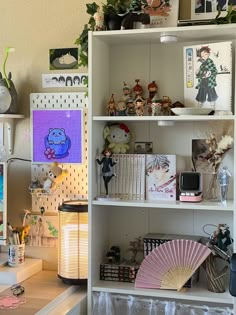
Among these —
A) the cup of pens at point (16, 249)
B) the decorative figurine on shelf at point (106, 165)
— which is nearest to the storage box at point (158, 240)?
the decorative figurine on shelf at point (106, 165)

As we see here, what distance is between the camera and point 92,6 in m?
2.12

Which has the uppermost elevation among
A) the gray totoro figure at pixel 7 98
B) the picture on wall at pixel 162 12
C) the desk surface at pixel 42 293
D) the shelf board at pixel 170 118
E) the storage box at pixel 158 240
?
the picture on wall at pixel 162 12

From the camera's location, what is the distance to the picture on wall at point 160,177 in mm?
2094

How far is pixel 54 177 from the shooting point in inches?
91.4

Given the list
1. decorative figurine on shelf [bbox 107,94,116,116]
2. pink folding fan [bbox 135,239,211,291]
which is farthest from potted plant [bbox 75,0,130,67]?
pink folding fan [bbox 135,239,211,291]

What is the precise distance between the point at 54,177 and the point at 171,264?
2.25ft

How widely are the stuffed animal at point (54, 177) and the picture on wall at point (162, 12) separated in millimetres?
767

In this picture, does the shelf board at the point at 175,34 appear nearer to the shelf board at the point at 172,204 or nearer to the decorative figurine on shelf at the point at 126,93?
the decorative figurine on shelf at the point at 126,93

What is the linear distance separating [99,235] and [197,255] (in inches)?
16.8

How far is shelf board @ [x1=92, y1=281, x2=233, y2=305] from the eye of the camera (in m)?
1.91

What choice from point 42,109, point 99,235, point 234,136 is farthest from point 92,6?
point 99,235

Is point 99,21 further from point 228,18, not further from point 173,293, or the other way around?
point 173,293

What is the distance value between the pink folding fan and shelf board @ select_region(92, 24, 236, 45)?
824mm

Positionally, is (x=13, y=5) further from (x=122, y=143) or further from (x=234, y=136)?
(x=234, y=136)
